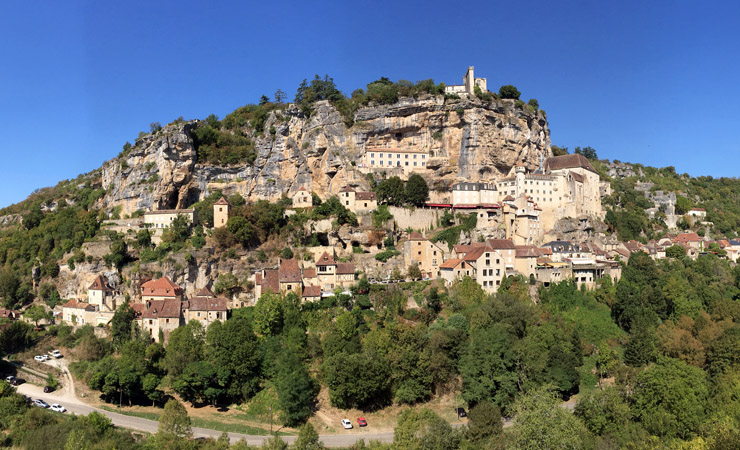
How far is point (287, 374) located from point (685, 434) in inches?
912

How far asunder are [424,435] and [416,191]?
31.3 metres

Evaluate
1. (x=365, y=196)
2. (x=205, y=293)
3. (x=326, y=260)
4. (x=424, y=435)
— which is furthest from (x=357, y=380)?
(x=365, y=196)

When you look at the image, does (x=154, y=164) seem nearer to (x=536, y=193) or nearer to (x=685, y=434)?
(x=536, y=193)

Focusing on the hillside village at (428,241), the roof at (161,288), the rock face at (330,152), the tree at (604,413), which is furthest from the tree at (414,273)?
the roof at (161,288)

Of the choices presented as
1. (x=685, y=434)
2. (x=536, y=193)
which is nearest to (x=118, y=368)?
(x=685, y=434)

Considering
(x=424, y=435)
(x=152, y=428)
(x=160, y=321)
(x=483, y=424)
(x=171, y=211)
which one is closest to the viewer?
(x=424, y=435)

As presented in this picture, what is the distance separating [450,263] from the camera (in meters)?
44.5

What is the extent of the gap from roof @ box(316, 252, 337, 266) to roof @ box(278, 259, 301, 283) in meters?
1.85

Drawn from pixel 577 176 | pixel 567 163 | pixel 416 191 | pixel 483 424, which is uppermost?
pixel 567 163

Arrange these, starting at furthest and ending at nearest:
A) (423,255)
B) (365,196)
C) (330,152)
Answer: (330,152) < (365,196) < (423,255)

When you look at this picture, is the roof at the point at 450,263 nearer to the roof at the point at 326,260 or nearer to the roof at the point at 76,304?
the roof at the point at 326,260

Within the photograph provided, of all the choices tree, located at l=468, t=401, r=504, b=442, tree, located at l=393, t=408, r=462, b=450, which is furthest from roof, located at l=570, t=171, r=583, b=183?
tree, located at l=393, t=408, r=462, b=450

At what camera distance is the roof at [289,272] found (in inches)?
1636

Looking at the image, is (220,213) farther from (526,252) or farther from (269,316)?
(526,252)
